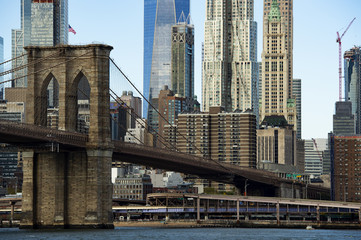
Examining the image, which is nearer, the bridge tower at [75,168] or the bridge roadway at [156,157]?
the bridge roadway at [156,157]

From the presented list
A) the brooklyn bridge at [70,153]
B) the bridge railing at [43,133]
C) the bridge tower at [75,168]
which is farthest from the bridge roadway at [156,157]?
the bridge tower at [75,168]

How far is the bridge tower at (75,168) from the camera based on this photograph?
113 metres

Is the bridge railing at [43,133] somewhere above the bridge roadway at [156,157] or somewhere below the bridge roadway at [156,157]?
above

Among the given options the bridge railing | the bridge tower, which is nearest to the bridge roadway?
the bridge railing

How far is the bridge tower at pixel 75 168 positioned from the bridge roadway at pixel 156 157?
2094 mm

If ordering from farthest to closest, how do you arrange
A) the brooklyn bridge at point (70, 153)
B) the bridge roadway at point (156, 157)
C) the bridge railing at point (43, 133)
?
the brooklyn bridge at point (70, 153) → the bridge roadway at point (156, 157) → the bridge railing at point (43, 133)

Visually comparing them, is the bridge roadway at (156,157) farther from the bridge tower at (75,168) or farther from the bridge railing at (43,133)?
the bridge tower at (75,168)

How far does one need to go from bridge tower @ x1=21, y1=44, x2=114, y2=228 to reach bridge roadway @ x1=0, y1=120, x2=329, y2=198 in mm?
2094

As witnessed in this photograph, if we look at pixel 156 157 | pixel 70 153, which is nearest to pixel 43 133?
pixel 70 153

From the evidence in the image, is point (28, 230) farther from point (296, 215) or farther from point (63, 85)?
point (296, 215)

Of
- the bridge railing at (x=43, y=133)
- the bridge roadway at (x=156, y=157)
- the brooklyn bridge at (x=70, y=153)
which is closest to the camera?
the bridge railing at (x=43, y=133)

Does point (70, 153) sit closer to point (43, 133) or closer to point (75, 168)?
point (75, 168)

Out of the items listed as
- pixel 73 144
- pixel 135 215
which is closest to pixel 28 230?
pixel 73 144

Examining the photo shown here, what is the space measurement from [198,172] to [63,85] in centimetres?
4836
